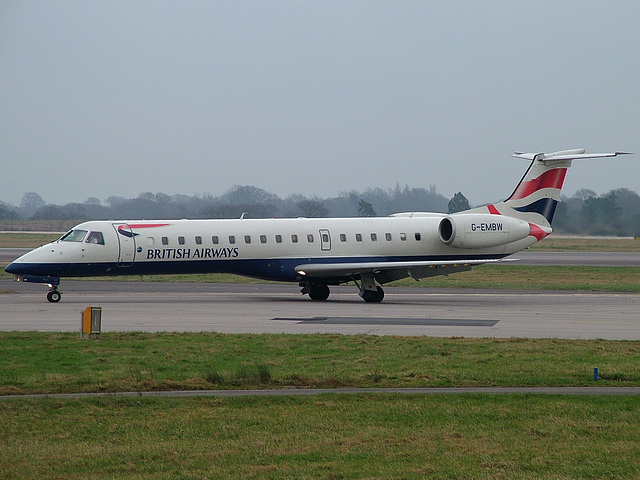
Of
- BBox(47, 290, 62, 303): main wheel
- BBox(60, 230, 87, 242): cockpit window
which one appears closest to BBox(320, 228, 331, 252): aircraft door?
BBox(60, 230, 87, 242): cockpit window

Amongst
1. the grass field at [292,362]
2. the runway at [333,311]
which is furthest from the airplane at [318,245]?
the grass field at [292,362]

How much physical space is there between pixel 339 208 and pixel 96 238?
10407 centimetres

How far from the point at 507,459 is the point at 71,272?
22.4 metres

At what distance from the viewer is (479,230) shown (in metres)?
33.4

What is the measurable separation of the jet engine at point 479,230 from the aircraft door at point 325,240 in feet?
14.5

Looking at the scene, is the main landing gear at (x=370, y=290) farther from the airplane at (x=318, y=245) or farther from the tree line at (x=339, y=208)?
the tree line at (x=339, y=208)

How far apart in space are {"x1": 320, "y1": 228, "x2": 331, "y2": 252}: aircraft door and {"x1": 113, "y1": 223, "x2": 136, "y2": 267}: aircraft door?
22.5 ft

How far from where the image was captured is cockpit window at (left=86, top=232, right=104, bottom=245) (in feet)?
97.2

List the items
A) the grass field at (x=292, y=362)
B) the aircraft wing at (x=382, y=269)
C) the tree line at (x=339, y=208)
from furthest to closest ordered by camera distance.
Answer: the tree line at (x=339, y=208)
the aircraft wing at (x=382, y=269)
the grass field at (x=292, y=362)

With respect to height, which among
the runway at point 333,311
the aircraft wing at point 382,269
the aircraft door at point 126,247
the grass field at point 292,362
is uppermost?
the aircraft door at point 126,247


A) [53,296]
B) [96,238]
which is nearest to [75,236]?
[96,238]

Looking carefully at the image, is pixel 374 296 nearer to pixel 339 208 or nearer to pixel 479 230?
pixel 479 230

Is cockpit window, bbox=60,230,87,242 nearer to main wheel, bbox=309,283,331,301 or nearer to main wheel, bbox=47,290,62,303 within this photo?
main wheel, bbox=47,290,62,303

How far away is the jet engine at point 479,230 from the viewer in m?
33.0
